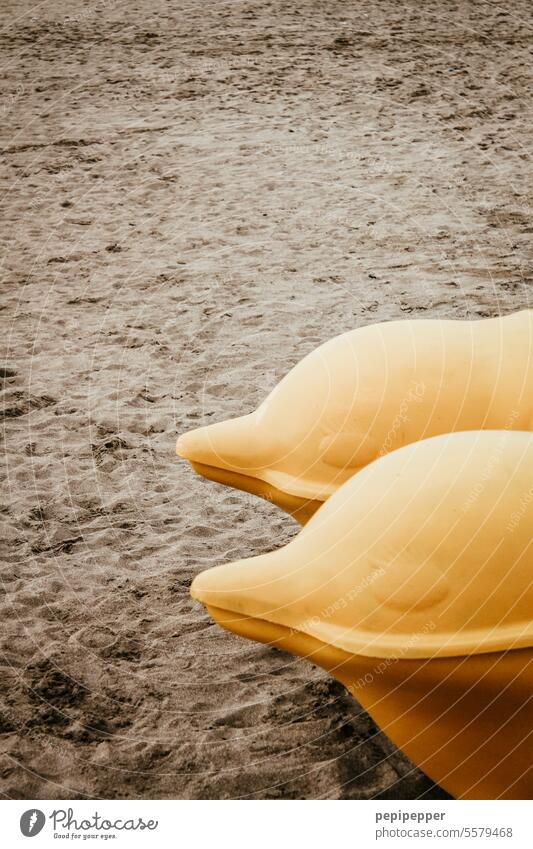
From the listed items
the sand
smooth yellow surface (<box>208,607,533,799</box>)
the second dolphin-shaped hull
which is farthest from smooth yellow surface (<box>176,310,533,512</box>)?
the sand

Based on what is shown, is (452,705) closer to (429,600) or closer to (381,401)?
(429,600)

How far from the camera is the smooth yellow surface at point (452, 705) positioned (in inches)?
49.3

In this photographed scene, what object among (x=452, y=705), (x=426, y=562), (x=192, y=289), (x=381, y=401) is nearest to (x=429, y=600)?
(x=426, y=562)

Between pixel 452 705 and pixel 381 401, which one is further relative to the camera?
pixel 381 401

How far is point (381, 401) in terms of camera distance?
1.65 metres

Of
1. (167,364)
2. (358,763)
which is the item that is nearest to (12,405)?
(167,364)

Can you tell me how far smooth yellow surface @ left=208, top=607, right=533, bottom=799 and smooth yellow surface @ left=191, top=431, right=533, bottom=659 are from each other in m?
0.03

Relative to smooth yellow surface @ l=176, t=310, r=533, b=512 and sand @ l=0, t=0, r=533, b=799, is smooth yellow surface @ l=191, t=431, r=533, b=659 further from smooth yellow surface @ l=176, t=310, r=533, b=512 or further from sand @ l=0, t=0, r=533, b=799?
sand @ l=0, t=0, r=533, b=799

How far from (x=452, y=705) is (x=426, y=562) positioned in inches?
8.5

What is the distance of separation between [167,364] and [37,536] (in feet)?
3.37

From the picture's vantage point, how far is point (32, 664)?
204cm

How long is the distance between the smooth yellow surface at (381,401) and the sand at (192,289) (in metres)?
0.52

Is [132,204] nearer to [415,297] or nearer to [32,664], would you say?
[415,297]

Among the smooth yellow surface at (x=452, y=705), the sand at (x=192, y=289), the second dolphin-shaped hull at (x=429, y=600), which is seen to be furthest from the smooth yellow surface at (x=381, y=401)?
the sand at (x=192, y=289)
